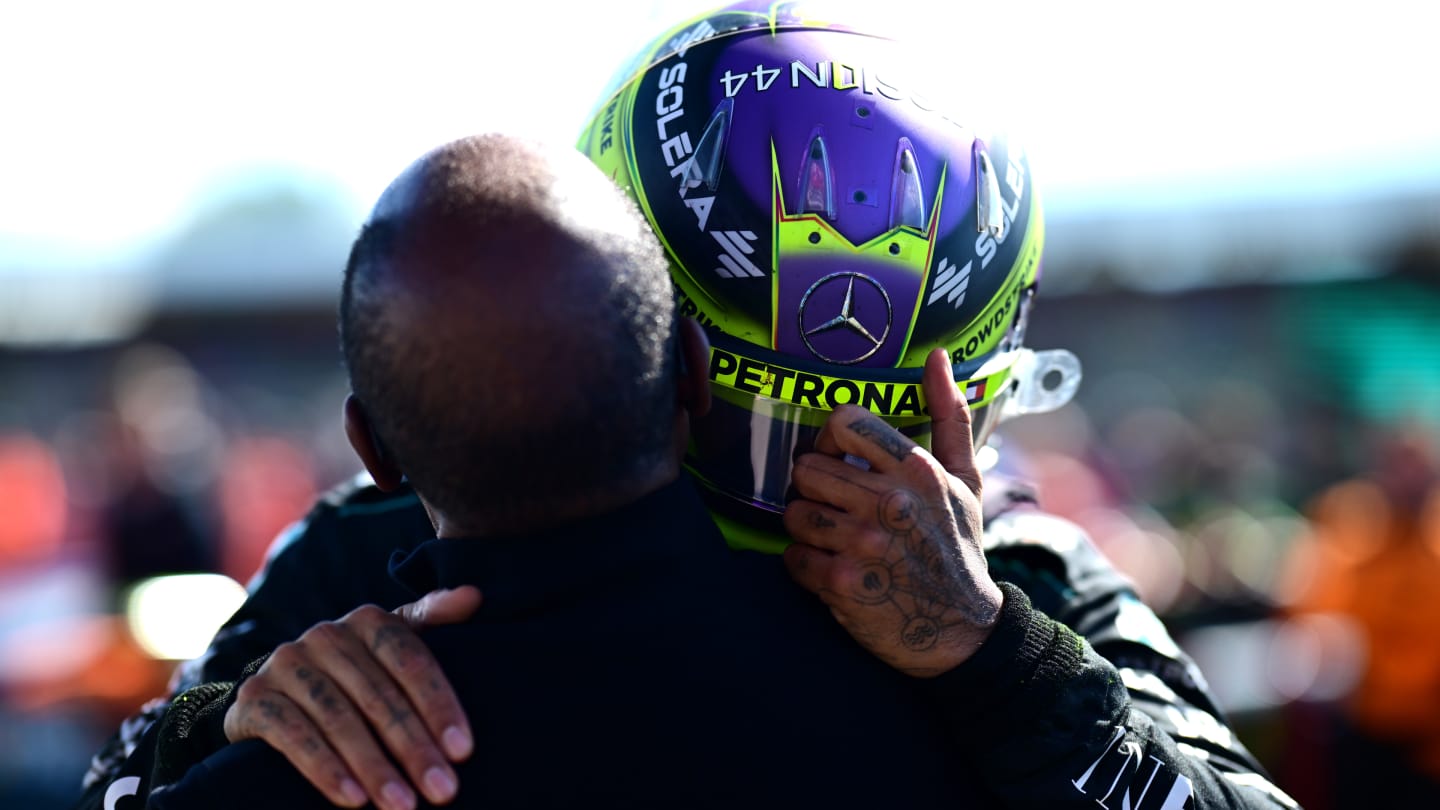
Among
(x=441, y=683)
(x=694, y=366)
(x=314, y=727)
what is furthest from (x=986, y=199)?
(x=314, y=727)

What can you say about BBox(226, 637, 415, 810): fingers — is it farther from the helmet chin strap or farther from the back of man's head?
the helmet chin strap

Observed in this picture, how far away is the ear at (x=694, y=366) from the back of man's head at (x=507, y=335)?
0.27ft

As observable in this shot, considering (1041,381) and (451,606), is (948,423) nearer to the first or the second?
(1041,381)

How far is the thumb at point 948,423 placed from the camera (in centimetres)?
178

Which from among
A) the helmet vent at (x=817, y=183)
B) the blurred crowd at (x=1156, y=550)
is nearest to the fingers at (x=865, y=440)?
the helmet vent at (x=817, y=183)

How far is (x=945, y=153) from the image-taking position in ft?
6.61

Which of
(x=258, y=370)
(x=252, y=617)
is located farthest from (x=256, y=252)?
(x=252, y=617)

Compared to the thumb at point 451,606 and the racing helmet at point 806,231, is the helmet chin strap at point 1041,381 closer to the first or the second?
the racing helmet at point 806,231

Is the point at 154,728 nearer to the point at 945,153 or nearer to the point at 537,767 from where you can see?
the point at 537,767

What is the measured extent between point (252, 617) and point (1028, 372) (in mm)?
1477

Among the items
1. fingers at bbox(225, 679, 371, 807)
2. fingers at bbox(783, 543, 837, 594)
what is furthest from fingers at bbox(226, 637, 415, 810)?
fingers at bbox(783, 543, 837, 594)

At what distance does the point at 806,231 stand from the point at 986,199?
0.33 m

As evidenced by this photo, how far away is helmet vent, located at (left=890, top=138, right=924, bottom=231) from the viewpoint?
6.40 ft

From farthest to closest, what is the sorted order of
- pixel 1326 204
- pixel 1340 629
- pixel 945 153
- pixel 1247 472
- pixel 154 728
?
pixel 1326 204 → pixel 1247 472 → pixel 1340 629 → pixel 945 153 → pixel 154 728
